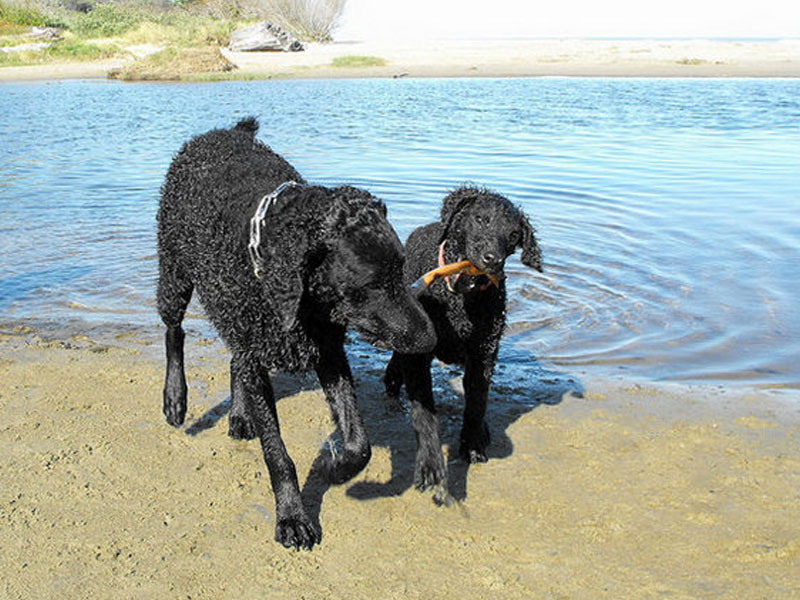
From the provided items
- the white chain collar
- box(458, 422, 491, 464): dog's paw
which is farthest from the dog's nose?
the white chain collar

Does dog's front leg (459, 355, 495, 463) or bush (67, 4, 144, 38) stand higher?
dog's front leg (459, 355, 495, 463)

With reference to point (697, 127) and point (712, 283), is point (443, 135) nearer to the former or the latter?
point (697, 127)

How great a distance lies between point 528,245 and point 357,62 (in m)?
35.0

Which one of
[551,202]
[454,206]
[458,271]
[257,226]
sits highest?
[257,226]

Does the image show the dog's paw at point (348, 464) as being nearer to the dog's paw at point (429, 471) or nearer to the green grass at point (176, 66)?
the dog's paw at point (429, 471)

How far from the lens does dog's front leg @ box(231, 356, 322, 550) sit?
354 cm

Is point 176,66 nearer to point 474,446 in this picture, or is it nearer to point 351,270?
point 474,446

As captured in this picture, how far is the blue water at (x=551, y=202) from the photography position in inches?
247

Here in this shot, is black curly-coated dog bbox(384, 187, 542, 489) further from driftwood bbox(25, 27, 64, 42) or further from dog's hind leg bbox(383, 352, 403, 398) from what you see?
driftwood bbox(25, 27, 64, 42)

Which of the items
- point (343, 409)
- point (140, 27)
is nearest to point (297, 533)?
point (343, 409)

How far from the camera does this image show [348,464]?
3746mm

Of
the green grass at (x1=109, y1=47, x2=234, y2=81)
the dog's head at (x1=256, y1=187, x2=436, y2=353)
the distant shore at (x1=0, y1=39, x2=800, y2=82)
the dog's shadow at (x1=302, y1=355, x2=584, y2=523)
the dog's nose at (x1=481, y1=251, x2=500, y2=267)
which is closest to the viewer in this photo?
the dog's head at (x1=256, y1=187, x2=436, y2=353)

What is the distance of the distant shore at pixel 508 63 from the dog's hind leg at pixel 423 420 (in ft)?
103

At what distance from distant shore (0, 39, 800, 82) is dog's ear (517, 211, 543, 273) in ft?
100
